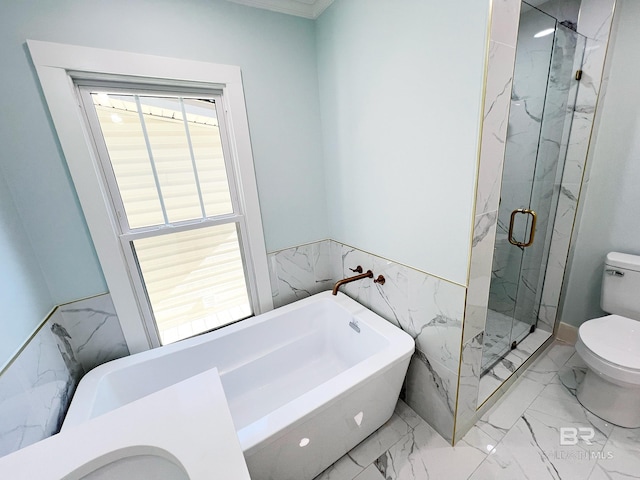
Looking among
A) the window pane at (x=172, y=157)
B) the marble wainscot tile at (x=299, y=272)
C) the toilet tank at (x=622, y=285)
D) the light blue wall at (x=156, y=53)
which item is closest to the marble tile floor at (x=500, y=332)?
the toilet tank at (x=622, y=285)

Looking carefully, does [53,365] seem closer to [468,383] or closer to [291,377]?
[291,377]

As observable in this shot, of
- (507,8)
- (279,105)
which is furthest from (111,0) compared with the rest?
(507,8)

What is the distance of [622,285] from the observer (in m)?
Answer: 1.57

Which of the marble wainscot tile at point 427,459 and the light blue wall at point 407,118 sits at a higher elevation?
the light blue wall at point 407,118

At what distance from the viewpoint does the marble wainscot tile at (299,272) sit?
6.06 ft

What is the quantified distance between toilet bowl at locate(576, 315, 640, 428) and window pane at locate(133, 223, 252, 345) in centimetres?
208

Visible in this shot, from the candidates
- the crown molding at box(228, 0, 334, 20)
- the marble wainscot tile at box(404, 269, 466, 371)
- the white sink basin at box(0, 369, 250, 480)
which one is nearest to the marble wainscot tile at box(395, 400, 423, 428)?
the marble wainscot tile at box(404, 269, 466, 371)

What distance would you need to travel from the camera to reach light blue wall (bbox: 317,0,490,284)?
0.98 metres

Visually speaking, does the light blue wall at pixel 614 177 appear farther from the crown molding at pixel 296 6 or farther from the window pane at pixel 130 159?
the window pane at pixel 130 159

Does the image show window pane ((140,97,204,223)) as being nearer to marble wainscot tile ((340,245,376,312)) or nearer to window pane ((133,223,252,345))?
window pane ((133,223,252,345))

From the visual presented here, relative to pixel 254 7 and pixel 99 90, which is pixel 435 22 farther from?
pixel 99 90

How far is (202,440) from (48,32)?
1689 mm

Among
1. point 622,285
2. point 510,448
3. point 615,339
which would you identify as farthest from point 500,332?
point 510,448

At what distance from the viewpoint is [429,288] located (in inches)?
50.1
